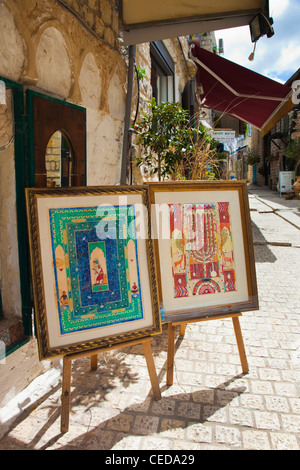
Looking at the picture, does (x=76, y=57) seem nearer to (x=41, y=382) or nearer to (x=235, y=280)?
(x=235, y=280)

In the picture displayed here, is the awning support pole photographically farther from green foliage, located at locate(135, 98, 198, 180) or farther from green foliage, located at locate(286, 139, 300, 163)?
green foliage, located at locate(286, 139, 300, 163)

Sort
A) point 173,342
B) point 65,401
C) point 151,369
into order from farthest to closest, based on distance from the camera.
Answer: point 173,342
point 151,369
point 65,401

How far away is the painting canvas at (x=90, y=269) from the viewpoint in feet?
5.57

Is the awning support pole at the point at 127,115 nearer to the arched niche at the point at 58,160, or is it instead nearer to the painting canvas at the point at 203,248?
the arched niche at the point at 58,160

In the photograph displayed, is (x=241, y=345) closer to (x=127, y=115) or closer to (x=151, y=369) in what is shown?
(x=151, y=369)

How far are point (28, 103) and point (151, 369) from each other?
1781mm

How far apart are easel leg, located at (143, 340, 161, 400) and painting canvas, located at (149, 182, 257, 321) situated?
0.75ft

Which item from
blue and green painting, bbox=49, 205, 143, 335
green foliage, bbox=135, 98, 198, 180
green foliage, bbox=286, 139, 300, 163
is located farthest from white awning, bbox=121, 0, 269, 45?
green foliage, bbox=286, 139, 300, 163

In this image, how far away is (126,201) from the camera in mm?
1928

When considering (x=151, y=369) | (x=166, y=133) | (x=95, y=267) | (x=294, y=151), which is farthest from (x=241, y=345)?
(x=294, y=151)

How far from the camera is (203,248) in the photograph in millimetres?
2188

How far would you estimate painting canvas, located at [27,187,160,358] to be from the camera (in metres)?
1.70

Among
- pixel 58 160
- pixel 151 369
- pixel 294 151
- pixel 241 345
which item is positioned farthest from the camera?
pixel 294 151

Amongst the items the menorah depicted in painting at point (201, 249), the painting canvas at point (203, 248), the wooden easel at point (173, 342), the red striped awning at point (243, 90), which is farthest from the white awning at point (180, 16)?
the red striped awning at point (243, 90)
